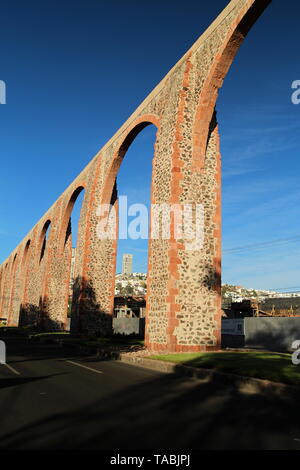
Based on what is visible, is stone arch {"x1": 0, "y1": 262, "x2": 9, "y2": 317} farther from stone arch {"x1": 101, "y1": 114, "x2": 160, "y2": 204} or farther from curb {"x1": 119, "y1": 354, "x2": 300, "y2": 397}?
curb {"x1": 119, "y1": 354, "x2": 300, "y2": 397}

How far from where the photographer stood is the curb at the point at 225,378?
6.21 meters

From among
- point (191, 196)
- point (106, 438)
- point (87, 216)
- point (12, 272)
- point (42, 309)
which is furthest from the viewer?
point (12, 272)

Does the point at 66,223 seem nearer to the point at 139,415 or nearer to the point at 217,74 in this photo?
the point at 217,74

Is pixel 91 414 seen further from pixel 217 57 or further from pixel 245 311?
pixel 245 311

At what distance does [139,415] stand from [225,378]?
3.33 m

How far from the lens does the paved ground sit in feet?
12.0

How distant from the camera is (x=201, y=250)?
1359 centimetres

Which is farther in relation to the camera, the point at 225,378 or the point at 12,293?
the point at 12,293

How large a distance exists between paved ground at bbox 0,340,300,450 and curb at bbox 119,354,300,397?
6.5 inches

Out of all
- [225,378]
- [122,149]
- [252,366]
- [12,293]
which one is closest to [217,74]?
[122,149]

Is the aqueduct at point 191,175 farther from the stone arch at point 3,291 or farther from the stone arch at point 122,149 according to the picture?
the stone arch at point 3,291

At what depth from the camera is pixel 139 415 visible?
4672 mm

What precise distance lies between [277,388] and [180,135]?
971 centimetres

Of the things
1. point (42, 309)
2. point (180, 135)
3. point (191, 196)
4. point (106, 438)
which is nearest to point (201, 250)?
point (191, 196)
